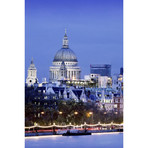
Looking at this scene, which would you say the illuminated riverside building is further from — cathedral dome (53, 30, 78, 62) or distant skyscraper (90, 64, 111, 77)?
distant skyscraper (90, 64, 111, 77)

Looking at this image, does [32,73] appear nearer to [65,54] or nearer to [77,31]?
[65,54]

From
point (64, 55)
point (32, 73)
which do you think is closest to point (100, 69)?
point (64, 55)

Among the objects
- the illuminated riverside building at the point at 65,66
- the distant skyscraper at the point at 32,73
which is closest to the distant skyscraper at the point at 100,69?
the illuminated riverside building at the point at 65,66
